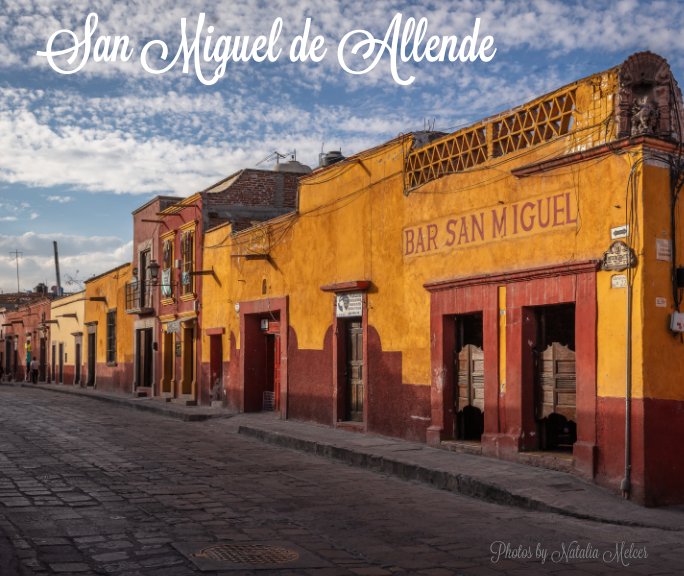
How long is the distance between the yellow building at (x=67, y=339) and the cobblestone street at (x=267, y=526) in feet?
93.5

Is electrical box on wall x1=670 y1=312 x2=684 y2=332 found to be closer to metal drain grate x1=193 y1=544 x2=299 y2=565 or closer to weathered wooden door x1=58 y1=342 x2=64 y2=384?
metal drain grate x1=193 y1=544 x2=299 y2=565

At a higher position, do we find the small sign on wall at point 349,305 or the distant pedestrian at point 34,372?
the small sign on wall at point 349,305

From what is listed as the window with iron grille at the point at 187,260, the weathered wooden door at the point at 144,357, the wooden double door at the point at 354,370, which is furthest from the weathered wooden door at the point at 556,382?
the weathered wooden door at the point at 144,357

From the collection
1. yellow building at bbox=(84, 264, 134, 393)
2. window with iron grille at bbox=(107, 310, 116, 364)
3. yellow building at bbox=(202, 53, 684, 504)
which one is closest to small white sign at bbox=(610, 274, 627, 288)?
yellow building at bbox=(202, 53, 684, 504)

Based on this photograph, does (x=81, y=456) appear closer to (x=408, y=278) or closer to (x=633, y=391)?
(x=408, y=278)

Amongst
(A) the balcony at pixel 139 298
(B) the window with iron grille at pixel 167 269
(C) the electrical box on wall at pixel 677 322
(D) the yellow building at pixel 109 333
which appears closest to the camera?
(C) the electrical box on wall at pixel 677 322

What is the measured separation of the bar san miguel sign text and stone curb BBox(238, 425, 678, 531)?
10.9 ft

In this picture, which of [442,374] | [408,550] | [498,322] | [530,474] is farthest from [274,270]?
[408,550]

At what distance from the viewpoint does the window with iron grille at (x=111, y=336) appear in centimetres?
3503

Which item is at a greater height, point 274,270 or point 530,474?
point 274,270

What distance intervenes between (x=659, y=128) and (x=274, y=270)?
1104 centimetres

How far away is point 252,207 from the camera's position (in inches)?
986

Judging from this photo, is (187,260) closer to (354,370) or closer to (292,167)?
(292,167)

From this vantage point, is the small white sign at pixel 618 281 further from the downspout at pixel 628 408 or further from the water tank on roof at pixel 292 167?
the water tank on roof at pixel 292 167
